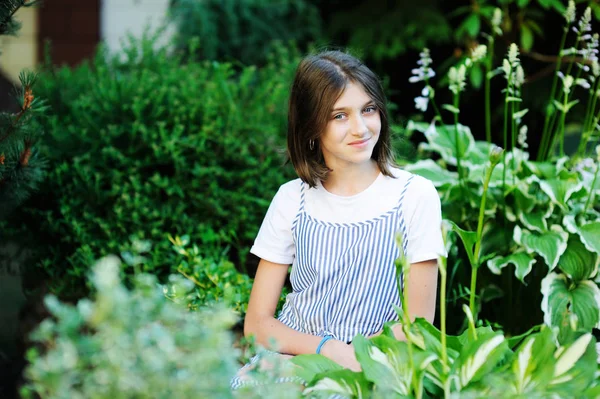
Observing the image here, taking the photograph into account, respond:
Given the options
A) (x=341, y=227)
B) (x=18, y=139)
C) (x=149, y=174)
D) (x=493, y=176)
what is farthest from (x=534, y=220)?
(x=18, y=139)

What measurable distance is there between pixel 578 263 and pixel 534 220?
21cm

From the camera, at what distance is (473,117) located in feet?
17.2

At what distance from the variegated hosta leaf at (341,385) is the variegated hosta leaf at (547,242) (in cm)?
101

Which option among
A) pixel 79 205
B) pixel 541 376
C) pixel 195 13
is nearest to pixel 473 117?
pixel 195 13

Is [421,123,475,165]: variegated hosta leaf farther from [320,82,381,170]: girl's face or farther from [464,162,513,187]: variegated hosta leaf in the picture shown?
[320,82,381,170]: girl's face

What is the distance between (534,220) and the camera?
2.50 metres

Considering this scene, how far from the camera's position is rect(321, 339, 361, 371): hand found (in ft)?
6.07

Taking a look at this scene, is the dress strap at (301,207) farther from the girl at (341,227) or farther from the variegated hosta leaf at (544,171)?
the variegated hosta leaf at (544,171)

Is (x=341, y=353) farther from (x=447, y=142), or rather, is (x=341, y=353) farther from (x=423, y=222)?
(x=447, y=142)

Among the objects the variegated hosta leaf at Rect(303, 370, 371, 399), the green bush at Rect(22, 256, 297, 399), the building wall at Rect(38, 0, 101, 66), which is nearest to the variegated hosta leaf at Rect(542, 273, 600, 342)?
the variegated hosta leaf at Rect(303, 370, 371, 399)

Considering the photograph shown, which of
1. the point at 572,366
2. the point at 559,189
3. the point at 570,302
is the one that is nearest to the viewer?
the point at 572,366

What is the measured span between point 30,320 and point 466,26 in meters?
2.79

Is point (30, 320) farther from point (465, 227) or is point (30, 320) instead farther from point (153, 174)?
point (465, 227)

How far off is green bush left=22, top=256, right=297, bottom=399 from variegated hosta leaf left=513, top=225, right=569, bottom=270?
145 centimetres
